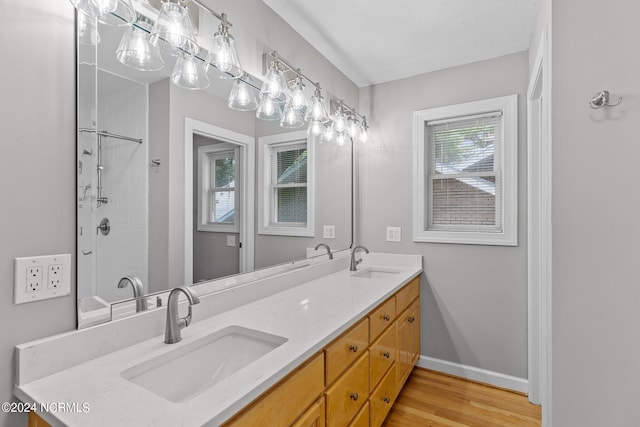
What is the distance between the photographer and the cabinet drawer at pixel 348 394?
1.21 metres

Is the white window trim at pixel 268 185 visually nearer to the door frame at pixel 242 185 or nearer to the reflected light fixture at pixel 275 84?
the door frame at pixel 242 185

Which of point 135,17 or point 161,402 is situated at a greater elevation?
point 135,17

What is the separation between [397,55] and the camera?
232 centimetres

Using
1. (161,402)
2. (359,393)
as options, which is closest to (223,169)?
(161,402)

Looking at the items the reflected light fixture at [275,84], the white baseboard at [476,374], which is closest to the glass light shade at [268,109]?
the reflected light fixture at [275,84]

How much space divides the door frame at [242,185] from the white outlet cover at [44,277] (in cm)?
43

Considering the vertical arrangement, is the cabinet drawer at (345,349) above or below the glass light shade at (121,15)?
below

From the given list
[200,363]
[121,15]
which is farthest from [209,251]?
[121,15]

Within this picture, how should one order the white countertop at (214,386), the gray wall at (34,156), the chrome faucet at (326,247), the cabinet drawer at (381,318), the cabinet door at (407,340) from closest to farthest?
1. the white countertop at (214,386)
2. the gray wall at (34,156)
3. the cabinet drawer at (381,318)
4. the cabinet door at (407,340)
5. the chrome faucet at (326,247)

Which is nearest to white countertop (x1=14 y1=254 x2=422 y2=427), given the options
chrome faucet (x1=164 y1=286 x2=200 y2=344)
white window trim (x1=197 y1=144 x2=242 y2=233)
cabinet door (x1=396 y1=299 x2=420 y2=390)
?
chrome faucet (x1=164 y1=286 x2=200 y2=344)

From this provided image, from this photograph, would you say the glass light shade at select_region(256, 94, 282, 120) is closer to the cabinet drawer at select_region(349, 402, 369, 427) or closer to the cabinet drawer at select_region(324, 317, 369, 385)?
the cabinet drawer at select_region(324, 317, 369, 385)

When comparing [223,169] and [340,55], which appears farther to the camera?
[340,55]

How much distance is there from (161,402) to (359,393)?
0.95 meters

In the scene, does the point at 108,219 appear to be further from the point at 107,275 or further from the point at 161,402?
the point at 161,402
